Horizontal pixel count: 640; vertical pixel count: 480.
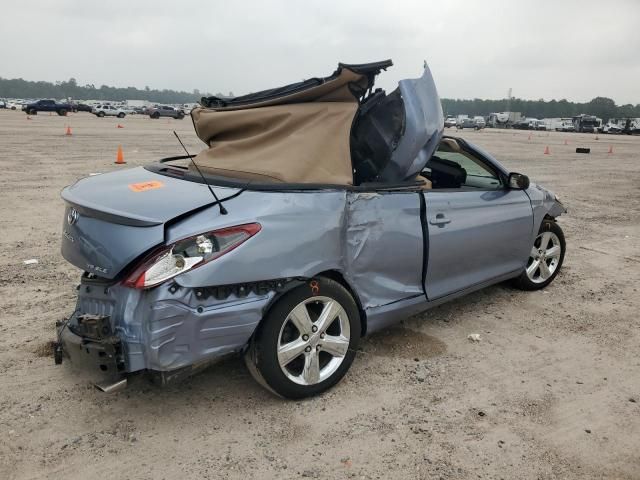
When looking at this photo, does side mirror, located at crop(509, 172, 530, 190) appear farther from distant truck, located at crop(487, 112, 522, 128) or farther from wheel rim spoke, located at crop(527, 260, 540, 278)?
distant truck, located at crop(487, 112, 522, 128)

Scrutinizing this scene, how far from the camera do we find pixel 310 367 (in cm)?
317

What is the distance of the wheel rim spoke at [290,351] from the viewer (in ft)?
9.89

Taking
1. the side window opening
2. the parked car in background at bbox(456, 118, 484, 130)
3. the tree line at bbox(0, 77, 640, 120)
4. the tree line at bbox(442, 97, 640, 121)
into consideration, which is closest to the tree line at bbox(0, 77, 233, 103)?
the tree line at bbox(0, 77, 640, 120)

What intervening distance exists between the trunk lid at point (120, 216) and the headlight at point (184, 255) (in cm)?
7

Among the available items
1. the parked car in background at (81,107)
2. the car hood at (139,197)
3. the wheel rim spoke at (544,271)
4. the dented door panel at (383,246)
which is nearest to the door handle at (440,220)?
the dented door panel at (383,246)

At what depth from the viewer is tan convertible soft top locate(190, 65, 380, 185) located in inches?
133

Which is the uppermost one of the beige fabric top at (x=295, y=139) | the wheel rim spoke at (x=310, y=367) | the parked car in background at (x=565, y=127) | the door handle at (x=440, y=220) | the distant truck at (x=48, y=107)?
the parked car in background at (x=565, y=127)

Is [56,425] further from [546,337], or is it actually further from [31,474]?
[546,337]

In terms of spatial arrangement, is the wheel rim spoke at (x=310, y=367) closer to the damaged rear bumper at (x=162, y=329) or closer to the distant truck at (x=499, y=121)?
the damaged rear bumper at (x=162, y=329)

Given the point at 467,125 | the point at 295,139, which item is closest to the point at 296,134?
the point at 295,139

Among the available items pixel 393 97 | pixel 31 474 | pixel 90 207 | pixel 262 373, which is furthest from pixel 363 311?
pixel 31 474

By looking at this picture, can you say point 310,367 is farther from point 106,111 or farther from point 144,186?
point 106,111

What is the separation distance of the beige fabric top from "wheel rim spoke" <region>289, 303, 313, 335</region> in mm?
783

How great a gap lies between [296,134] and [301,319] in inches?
48.0
